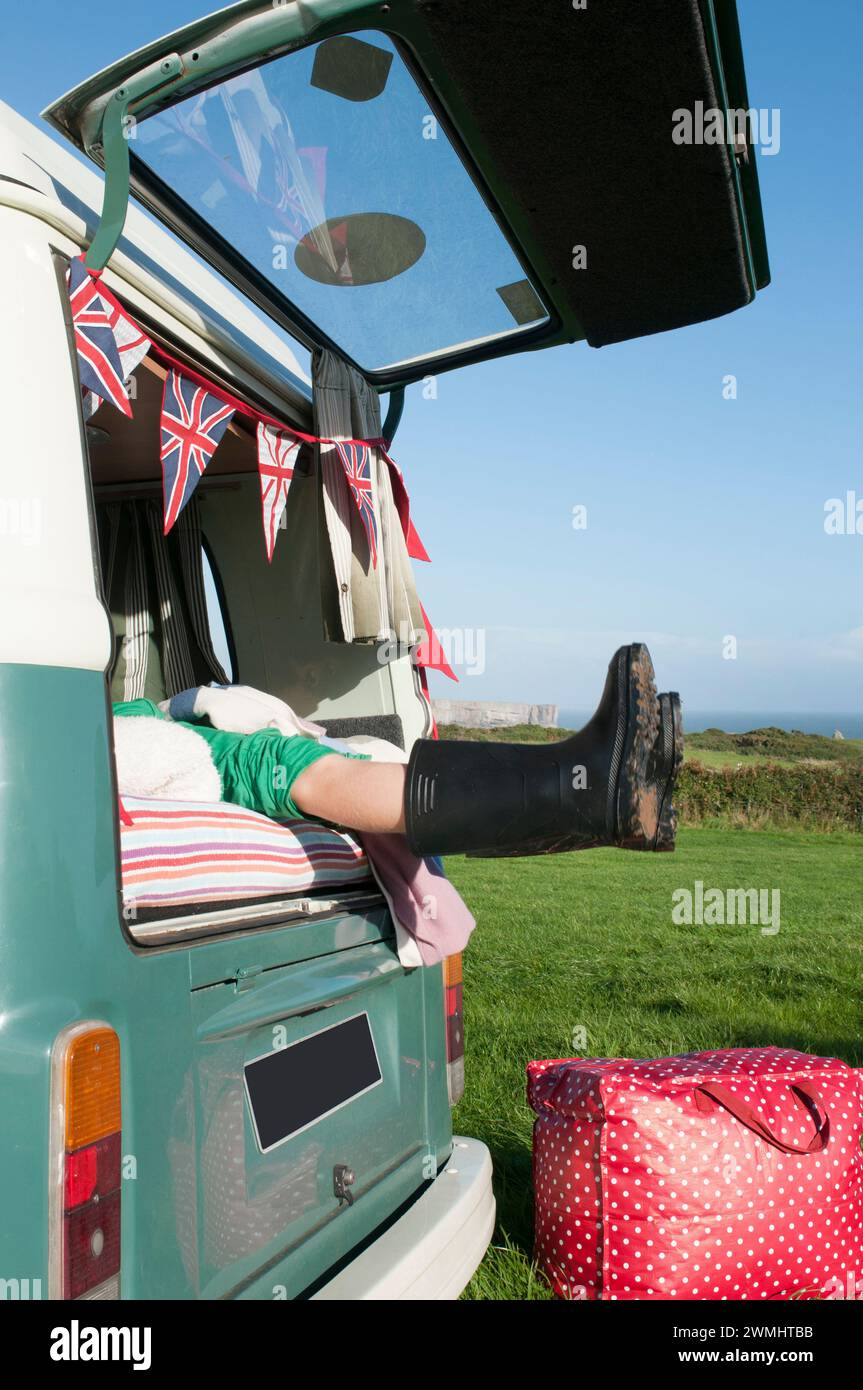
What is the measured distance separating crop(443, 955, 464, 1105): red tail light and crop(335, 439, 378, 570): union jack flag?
1351 mm

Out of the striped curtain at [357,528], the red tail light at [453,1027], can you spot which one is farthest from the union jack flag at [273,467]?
the red tail light at [453,1027]

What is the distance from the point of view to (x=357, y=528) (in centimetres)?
364

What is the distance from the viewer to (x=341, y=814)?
8.39ft

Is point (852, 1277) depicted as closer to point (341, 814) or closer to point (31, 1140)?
point (341, 814)

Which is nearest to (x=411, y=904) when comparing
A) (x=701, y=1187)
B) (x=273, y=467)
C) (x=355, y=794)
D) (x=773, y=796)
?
(x=355, y=794)

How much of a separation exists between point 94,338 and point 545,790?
1.31 metres

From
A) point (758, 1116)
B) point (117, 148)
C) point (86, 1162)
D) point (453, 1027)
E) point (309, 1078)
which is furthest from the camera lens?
point (453, 1027)

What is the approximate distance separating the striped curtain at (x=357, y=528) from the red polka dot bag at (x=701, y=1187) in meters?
1.60

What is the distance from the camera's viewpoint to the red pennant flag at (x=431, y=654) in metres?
3.83

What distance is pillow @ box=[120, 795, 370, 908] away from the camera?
1984 millimetres

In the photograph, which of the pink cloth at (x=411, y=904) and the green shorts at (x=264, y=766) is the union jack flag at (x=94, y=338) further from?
the pink cloth at (x=411, y=904)

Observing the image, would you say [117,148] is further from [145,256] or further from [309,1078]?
[309,1078]
